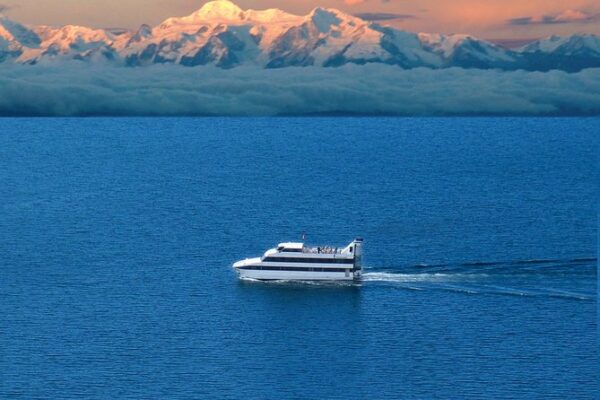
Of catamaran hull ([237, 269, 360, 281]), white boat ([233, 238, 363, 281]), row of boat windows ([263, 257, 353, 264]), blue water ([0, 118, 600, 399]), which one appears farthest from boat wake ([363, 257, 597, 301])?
catamaran hull ([237, 269, 360, 281])

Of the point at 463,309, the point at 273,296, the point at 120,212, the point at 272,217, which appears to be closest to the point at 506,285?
the point at 463,309

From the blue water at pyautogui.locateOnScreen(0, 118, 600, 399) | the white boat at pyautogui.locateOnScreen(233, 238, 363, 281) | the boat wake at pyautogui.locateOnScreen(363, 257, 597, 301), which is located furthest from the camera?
the white boat at pyautogui.locateOnScreen(233, 238, 363, 281)

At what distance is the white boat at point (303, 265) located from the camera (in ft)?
440

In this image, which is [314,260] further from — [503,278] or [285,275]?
[503,278]

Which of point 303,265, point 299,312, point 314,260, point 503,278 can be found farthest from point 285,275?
point 503,278

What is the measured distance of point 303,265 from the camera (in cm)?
13538

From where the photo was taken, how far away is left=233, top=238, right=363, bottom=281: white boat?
13412 centimetres

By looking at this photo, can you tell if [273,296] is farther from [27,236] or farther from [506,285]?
[27,236]

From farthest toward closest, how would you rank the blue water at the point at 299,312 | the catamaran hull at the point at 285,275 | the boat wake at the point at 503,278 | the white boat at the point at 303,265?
the catamaran hull at the point at 285,275 → the white boat at the point at 303,265 → the boat wake at the point at 503,278 → the blue water at the point at 299,312

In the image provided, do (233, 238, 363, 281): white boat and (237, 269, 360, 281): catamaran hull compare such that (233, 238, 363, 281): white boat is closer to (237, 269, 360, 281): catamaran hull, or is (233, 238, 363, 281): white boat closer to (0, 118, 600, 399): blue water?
(237, 269, 360, 281): catamaran hull

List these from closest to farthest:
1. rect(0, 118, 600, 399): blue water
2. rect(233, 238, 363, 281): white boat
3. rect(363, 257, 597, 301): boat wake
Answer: rect(0, 118, 600, 399): blue water < rect(363, 257, 597, 301): boat wake < rect(233, 238, 363, 281): white boat

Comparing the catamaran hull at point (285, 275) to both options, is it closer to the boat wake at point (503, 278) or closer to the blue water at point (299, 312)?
the blue water at point (299, 312)

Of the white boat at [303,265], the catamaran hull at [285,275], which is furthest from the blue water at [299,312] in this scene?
the white boat at [303,265]

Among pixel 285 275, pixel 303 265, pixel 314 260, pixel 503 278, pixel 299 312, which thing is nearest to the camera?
pixel 299 312
